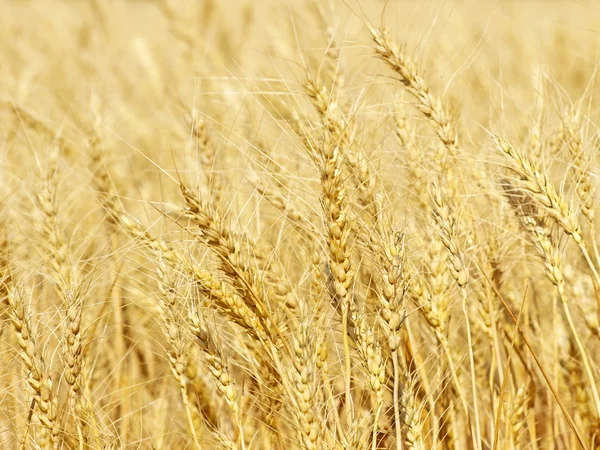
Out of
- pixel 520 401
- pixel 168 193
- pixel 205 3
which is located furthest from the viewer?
pixel 205 3

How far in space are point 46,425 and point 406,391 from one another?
2.87 ft

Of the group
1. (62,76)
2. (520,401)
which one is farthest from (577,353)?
(62,76)

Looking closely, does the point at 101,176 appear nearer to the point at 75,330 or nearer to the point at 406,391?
the point at 75,330

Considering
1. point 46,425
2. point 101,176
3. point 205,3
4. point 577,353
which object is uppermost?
point 205,3

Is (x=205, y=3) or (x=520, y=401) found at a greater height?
(x=205, y=3)

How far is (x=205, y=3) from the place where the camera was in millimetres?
5305

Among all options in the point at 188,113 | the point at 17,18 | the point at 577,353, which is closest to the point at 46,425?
the point at 188,113

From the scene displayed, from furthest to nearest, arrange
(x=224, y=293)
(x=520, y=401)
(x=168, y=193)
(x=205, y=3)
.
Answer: (x=205, y=3) → (x=168, y=193) → (x=520, y=401) → (x=224, y=293)

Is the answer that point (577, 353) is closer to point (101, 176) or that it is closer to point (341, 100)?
point (341, 100)

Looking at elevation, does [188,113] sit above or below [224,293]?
above

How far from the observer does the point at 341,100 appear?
2.05m

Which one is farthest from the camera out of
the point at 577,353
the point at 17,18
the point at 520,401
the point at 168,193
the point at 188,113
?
the point at 17,18

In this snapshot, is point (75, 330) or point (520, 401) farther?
point (520, 401)

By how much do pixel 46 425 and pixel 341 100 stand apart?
1.35 meters
